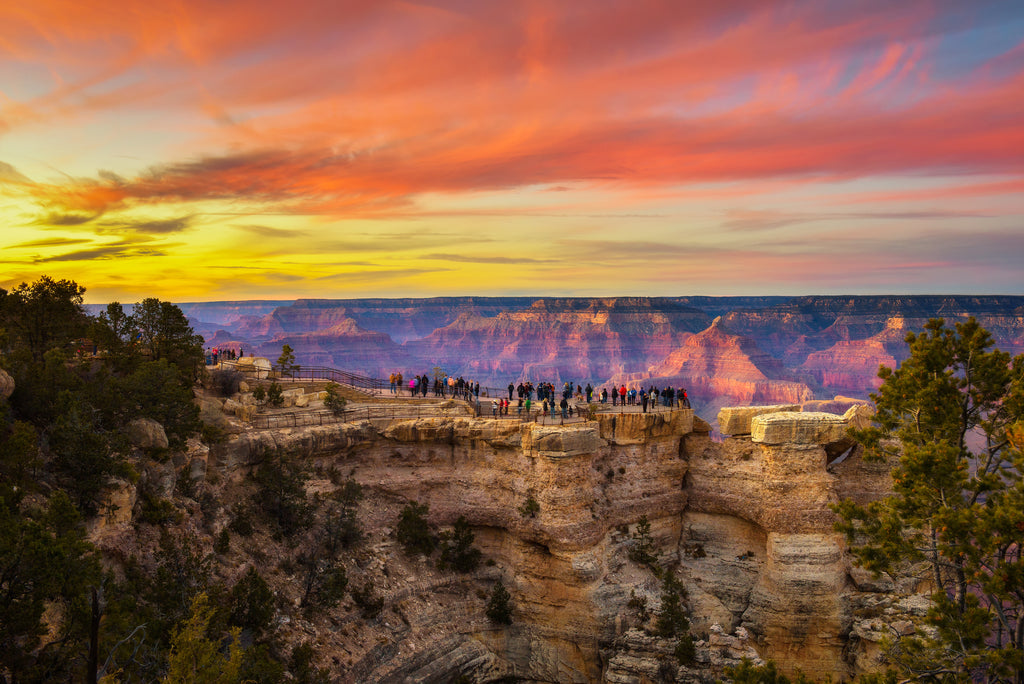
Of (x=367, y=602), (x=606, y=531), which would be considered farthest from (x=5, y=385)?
(x=606, y=531)

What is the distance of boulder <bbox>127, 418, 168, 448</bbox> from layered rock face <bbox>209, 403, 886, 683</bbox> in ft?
17.4

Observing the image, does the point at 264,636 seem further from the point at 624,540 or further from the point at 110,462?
the point at 624,540

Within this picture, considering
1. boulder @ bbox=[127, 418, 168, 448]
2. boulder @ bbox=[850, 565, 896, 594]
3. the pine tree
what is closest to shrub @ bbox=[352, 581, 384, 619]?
boulder @ bbox=[127, 418, 168, 448]

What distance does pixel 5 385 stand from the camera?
2652cm

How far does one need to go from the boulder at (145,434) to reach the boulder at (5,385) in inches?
217

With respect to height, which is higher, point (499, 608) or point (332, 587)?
point (332, 587)

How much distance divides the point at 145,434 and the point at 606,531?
2805 cm

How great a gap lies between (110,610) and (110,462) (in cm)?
837

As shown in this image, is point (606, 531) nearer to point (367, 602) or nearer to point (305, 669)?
point (367, 602)

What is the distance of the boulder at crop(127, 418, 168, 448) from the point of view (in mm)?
31891

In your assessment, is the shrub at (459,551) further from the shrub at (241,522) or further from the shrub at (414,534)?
the shrub at (241,522)

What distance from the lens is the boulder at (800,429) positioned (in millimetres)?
44156

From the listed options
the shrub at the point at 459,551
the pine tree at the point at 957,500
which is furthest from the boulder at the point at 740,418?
the pine tree at the point at 957,500

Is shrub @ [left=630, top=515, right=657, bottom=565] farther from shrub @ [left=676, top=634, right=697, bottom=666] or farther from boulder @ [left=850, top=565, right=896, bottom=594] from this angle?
boulder @ [left=850, top=565, right=896, bottom=594]
